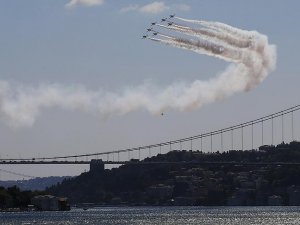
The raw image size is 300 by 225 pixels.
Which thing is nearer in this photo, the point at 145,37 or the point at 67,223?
the point at 145,37

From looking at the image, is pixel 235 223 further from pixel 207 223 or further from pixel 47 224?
pixel 47 224

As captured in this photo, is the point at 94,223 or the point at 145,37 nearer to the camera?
the point at 145,37

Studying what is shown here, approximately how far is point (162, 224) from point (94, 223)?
382 inches

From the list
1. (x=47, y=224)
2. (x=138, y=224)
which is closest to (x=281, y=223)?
(x=138, y=224)

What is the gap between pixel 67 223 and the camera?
179750mm

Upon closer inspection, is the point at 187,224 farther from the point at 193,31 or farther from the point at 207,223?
the point at 193,31

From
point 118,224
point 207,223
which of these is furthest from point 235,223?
point 118,224

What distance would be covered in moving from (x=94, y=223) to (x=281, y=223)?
23.8 m

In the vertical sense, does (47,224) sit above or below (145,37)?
below

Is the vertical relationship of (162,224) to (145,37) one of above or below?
below

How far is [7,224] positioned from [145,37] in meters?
31.2

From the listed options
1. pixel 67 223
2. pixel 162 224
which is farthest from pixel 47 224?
pixel 162 224

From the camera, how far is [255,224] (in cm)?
17375

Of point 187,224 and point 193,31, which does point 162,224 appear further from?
point 193,31
